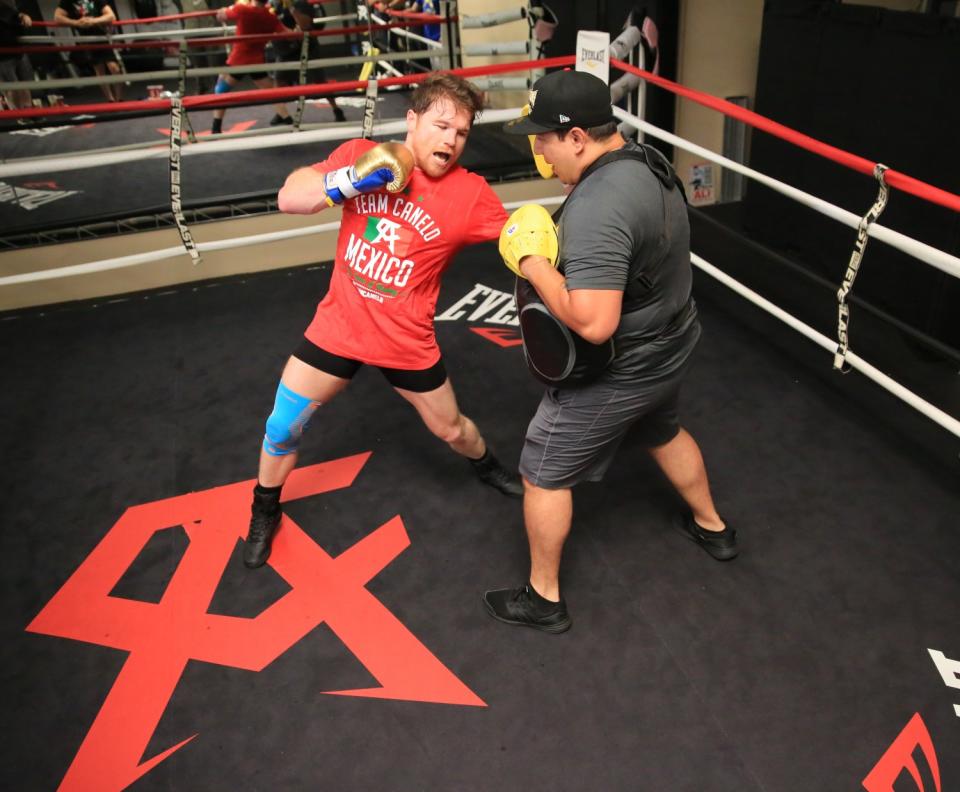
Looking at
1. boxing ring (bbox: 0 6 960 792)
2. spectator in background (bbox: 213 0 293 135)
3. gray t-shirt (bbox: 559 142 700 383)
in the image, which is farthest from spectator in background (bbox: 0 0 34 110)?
gray t-shirt (bbox: 559 142 700 383)

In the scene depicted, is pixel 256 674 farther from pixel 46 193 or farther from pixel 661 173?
pixel 46 193

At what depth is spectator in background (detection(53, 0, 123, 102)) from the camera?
7.13 meters

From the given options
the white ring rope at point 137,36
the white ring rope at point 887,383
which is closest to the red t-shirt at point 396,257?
the white ring rope at point 887,383

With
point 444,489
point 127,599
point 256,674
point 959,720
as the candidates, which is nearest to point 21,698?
point 127,599

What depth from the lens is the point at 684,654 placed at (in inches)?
70.8

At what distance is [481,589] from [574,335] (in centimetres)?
83

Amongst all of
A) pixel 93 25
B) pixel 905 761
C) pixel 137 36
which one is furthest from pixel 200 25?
pixel 905 761

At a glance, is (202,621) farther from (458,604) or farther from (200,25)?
(200,25)

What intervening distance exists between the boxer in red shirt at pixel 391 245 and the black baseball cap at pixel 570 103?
1.21 feet

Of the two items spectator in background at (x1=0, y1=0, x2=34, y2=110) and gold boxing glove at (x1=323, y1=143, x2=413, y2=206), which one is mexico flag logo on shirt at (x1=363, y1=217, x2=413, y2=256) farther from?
spectator in background at (x1=0, y1=0, x2=34, y2=110)

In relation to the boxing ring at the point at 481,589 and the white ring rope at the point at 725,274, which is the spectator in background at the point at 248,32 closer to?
the white ring rope at the point at 725,274

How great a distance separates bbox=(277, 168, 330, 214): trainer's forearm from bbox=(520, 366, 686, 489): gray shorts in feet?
2.40

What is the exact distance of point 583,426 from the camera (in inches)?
66.6

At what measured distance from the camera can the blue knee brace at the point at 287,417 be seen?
201cm
